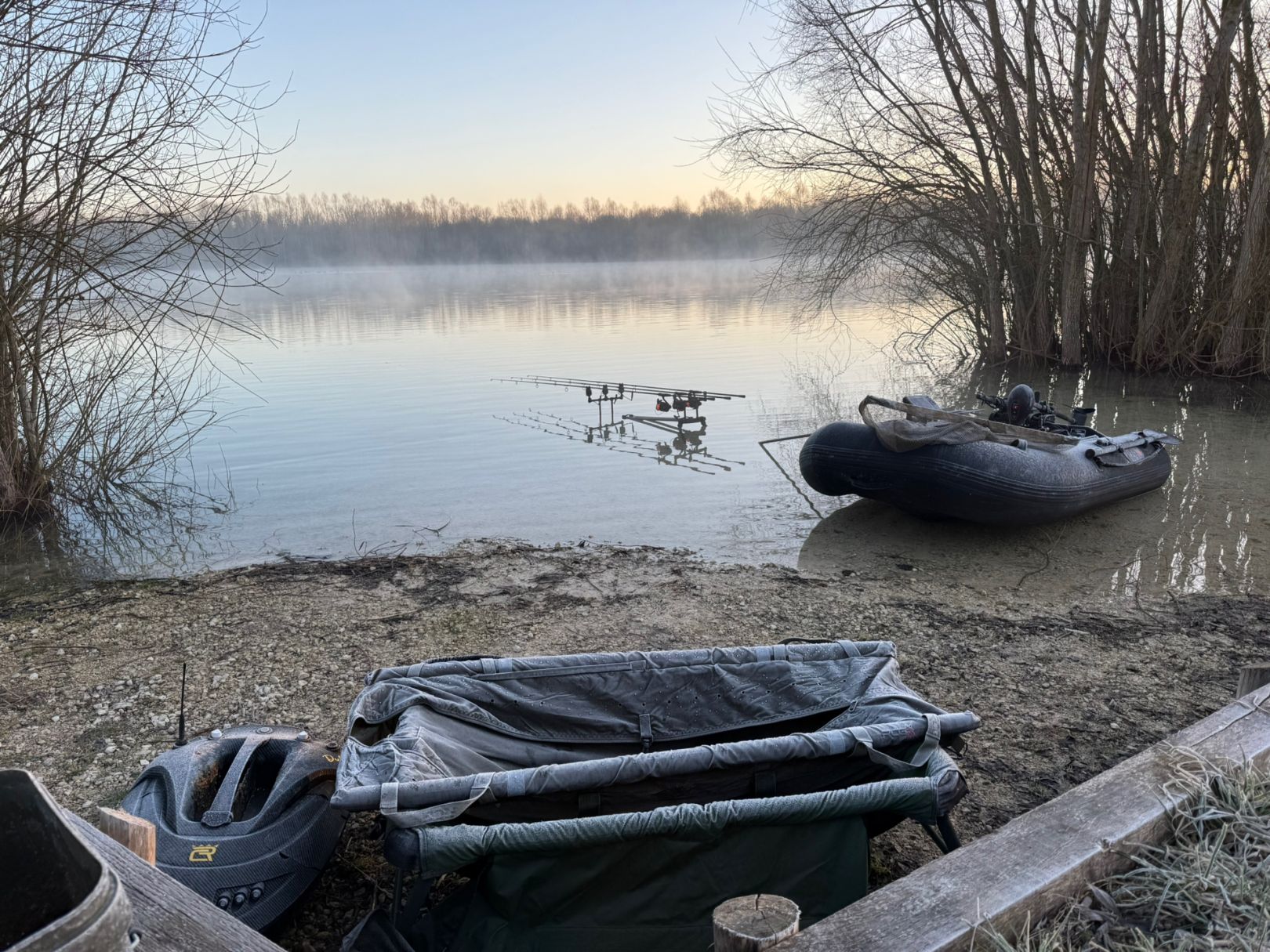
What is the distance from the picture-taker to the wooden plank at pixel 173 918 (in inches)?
60.2

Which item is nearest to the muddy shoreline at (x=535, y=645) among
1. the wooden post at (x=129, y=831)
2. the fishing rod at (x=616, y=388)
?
the wooden post at (x=129, y=831)

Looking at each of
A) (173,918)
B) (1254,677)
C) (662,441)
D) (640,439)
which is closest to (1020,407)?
(662,441)

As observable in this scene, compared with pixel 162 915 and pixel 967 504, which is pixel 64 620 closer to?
pixel 162 915

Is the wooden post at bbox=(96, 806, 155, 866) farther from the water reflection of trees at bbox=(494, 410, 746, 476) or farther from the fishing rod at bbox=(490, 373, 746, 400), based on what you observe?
the fishing rod at bbox=(490, 373, 746, 400)

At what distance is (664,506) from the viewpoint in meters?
8.36

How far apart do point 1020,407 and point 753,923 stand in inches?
277

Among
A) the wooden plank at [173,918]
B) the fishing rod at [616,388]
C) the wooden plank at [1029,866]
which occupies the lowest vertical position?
the fishing rod at [616,388]

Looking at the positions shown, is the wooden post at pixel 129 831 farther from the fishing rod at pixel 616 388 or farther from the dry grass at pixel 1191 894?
the fishing rod at pixel 616 388

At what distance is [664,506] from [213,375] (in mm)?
11647

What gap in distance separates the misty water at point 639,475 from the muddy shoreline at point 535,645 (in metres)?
0.71

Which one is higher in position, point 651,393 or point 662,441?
point 651,393

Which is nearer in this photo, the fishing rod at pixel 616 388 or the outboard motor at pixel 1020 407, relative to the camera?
the outboard motor at pixel 1020 407

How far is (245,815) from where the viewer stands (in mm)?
2873

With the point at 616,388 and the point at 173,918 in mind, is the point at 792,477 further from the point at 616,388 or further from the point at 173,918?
the point at 173,918
